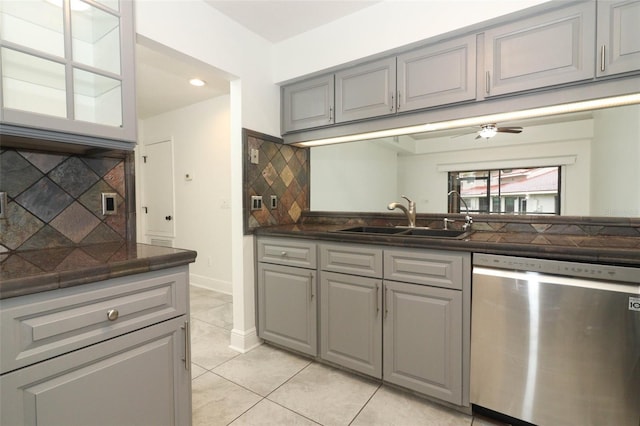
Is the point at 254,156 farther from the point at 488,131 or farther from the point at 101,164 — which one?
the point at 488,131

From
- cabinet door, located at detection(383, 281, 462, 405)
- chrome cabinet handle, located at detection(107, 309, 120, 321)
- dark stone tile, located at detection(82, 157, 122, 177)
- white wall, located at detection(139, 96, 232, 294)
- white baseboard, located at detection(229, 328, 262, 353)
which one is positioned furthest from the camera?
white wall, located at detection(139, 96, 232, 294)

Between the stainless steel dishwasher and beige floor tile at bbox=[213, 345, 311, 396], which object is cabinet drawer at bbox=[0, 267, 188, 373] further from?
the stainless steel dishwasher

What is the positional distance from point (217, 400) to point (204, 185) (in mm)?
2740

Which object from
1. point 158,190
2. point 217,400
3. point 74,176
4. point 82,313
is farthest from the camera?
point 158,190

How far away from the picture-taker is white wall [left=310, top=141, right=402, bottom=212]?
Result: 8.25ft

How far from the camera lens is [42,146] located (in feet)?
4.14

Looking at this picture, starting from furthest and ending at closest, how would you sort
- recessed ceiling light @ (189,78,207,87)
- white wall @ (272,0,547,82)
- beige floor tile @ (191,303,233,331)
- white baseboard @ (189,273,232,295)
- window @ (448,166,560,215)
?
white baseboard @ (189,273,232,295) < recessed ceiling light @ (189,78,207,87) < beige floor tile @ (191,303,233,331) < window @ (448,166,560,215) < white wall @ (272,0,547,82)

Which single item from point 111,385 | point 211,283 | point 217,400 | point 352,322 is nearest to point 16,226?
point 111,385

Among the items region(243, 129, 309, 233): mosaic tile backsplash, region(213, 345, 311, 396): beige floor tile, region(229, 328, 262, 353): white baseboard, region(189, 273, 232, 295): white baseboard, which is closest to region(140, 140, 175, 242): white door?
region(189, 273, 232, 295): white baseboard

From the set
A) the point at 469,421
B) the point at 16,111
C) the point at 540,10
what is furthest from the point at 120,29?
the point at 469,421

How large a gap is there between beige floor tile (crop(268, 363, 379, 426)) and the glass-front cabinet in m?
1.63

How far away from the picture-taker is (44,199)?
1.31 metres

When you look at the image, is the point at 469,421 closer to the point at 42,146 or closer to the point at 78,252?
the point at 78,252

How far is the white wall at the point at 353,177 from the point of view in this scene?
2.51 metres
